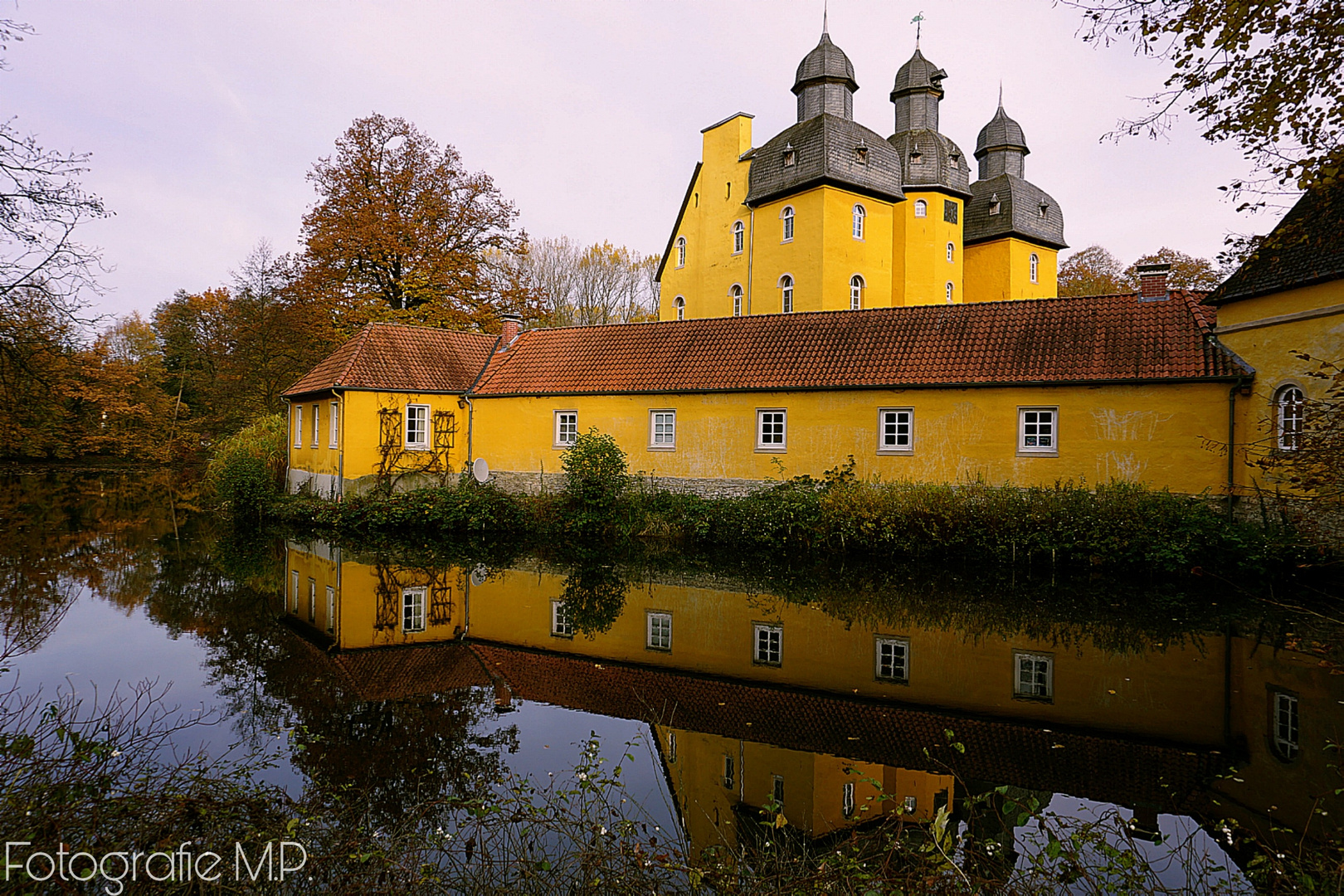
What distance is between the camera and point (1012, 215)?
32969mm

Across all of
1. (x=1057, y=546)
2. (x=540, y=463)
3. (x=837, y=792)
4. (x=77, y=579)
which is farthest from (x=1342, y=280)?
(x=77, y=579)

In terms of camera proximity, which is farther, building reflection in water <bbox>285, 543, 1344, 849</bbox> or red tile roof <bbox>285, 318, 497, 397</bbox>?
red tile roof <bbox>285, 318, 497, 397</bbox>

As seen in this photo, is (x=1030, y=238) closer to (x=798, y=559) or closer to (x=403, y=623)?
(x=798, y=559)

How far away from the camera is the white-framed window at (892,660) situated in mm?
7656

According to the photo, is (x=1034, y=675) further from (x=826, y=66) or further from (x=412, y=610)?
(x=826, y=66)

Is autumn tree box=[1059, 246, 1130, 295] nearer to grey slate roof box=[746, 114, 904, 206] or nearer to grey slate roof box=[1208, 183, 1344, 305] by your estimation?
grey slate roof box=[746, 114, 904, 206]

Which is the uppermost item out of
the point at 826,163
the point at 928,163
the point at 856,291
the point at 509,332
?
the point at 928,163

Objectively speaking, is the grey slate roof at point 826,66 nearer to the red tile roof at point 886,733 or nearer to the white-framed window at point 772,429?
the white-framed window at point 772,429

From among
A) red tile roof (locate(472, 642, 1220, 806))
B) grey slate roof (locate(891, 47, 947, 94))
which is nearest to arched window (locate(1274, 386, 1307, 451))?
red tile roof (locate(472, 642, 1220, 806))

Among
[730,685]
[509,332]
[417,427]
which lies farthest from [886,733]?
[509,332]

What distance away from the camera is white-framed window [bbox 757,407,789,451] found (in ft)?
57.8

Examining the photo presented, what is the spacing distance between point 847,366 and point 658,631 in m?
9.95

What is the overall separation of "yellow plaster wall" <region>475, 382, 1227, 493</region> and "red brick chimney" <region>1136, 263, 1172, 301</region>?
9.03ft

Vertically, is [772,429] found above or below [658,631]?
above
